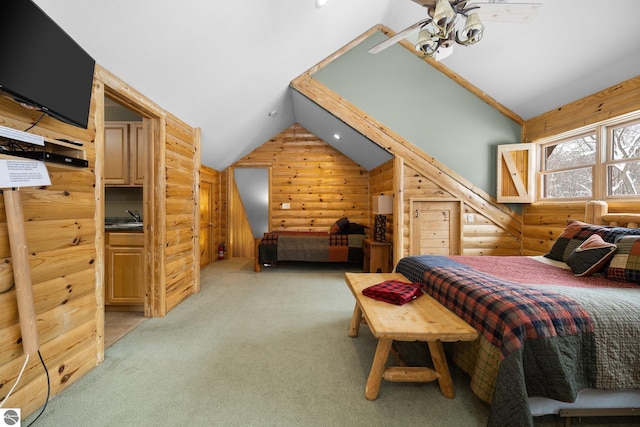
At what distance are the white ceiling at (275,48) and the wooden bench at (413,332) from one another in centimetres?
239

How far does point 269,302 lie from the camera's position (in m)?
3.19

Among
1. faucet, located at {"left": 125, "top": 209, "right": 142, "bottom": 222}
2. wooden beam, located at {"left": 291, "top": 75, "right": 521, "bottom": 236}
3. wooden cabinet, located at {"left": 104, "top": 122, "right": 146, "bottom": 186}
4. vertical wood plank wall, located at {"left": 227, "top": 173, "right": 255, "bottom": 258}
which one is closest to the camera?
wooden cabinet, located at {"left": 104, "top": 122, "right": 146, "bottom": 186}

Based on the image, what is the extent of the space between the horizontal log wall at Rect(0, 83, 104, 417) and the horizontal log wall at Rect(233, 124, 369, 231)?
4.35 metres

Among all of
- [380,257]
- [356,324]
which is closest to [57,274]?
[356,324]

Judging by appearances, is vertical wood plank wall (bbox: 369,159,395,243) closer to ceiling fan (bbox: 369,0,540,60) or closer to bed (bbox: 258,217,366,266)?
bed (bbox: 258,217,366,266)

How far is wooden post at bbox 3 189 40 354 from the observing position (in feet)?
4.28

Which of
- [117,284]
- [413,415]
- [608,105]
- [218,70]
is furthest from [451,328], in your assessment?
[608,105]

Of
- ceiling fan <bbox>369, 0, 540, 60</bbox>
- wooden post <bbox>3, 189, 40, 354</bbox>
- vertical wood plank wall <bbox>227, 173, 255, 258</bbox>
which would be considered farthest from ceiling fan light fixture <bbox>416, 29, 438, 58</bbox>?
vertical wood plank wall <bbox>227, 173, 255, 258</bbox>

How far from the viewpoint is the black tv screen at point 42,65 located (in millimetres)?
1166

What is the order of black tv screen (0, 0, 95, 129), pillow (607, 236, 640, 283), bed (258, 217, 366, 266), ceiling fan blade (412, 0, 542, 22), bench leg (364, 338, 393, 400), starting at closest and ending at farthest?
black tv screen (0, 0, 95, 129), bench leg (364, 338, 393, 400), pillow (607, 236, 640, 283), ceiling fan blade (412, 0, 542, 22), bed (258, 217, 366, 266)

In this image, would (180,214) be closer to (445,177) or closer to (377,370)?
(377,370)

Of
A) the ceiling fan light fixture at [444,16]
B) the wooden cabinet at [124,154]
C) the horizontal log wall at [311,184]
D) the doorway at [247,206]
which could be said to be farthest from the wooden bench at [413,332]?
the doorway at [247,206]

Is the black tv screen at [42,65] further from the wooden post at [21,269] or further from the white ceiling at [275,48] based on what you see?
the wooden post at [21,269]

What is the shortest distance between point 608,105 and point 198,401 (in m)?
4.65
